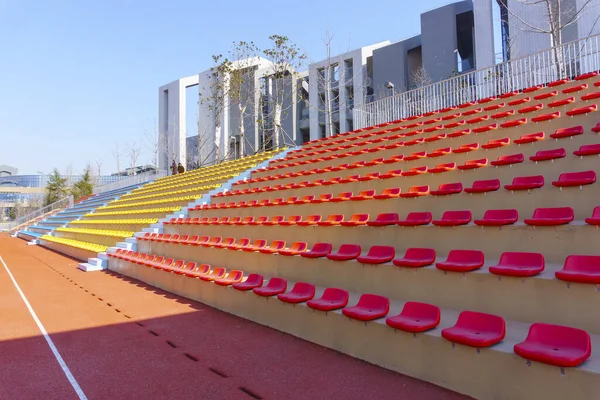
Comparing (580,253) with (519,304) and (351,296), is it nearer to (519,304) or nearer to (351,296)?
(519,304)

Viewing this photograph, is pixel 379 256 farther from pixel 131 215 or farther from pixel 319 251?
pixel 131 215

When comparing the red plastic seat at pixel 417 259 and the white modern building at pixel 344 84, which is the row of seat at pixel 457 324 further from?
the white modern building at pixel 344 84

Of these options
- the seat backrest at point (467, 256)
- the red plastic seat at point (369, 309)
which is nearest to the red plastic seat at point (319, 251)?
the red plastic seat at point (369, 309)

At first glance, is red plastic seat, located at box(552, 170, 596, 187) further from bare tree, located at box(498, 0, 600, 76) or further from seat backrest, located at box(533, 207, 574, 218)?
bare tree, located at box(498, 0, 600, 76)

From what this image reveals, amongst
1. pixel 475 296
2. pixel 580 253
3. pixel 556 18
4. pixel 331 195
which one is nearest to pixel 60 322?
pixel 331 195

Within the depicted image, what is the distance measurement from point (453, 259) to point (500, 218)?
33.6 inches

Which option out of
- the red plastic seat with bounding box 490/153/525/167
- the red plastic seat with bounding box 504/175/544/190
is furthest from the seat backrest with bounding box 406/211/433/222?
the red plastic seat with bounding box 490/153/525/167

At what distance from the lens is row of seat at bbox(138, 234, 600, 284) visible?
3.20 m

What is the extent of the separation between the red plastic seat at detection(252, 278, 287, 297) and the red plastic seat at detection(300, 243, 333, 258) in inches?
20.8

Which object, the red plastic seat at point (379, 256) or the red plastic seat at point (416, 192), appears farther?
the red plastic seat at point (416, 192)

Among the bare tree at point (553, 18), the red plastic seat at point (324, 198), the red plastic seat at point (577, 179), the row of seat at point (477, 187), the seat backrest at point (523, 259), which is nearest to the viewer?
the seat backrest at point (523, 259)

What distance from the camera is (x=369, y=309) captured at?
4070 mm

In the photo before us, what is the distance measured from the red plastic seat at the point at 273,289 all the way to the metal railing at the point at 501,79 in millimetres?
9574

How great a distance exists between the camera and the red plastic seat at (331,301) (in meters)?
4.33
